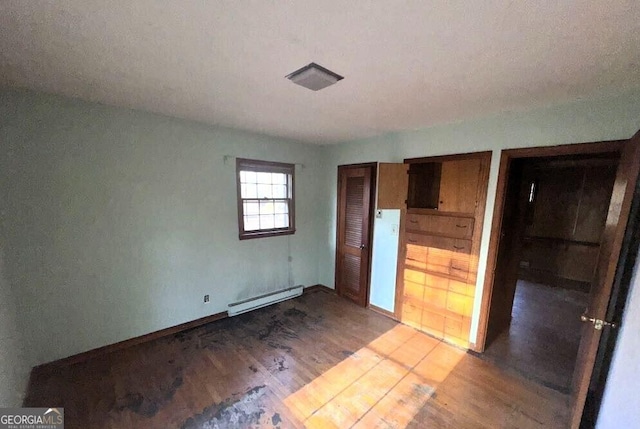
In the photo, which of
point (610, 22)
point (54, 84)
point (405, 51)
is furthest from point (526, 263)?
point (54, 84)

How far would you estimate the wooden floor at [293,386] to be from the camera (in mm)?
1757

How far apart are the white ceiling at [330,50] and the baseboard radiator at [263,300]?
2.52m

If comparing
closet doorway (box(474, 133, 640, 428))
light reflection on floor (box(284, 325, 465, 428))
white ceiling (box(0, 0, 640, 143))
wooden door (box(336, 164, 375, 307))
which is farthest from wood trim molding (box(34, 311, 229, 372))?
closet doorway (box(474, 133, 640, 428))

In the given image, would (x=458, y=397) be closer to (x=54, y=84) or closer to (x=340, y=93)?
(x=340, y=93)

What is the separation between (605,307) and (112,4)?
9.64 ft

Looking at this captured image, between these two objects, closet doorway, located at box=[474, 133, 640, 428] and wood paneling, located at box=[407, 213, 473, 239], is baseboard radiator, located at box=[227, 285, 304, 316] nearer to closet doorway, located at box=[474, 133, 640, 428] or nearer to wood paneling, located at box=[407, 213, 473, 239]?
wood paneling, located at box=[407, 213, 473, 239]

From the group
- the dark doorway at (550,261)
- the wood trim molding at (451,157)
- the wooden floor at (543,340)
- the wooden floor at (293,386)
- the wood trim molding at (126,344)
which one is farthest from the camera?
the dark doorway at (550,261)

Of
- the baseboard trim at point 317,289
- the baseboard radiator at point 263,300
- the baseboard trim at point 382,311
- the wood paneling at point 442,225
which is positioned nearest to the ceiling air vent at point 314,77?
the wood paneling at point 442,225

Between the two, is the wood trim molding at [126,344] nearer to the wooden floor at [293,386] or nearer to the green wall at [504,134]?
the wooden floor at [293,386]

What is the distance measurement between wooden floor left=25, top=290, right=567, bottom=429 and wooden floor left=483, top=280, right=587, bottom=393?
0.66ft

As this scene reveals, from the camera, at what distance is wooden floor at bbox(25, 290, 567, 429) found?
176cm

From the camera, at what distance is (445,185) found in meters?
2.75

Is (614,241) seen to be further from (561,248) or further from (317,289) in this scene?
(561,248)

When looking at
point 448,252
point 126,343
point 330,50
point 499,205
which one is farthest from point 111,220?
point 499,205
